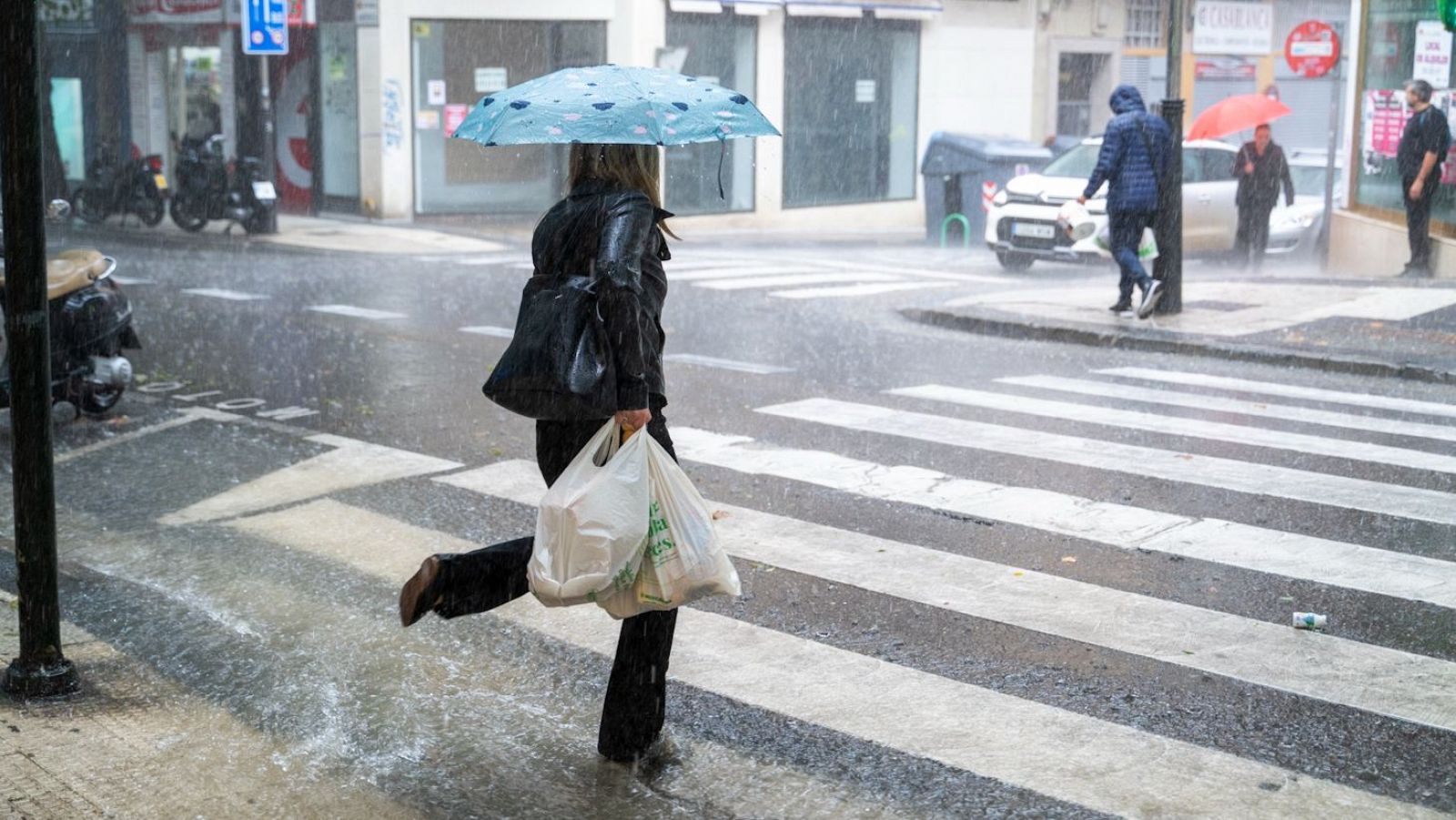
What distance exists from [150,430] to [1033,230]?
1216 centimetres

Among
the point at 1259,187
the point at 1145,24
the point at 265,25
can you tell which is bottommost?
the point at 1259,187

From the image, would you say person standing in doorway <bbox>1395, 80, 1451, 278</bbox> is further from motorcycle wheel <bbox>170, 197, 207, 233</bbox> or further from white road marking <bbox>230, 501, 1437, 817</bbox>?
motorcycle wheel <bbox>170, 197, 207, 233</bbox>

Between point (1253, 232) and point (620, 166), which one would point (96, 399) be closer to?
point (620, 166)

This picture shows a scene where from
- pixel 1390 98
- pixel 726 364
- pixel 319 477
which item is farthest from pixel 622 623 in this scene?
pixel 1390 98

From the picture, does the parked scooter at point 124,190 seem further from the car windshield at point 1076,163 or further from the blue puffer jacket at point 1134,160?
the blue puffer jacket at point 1134,160

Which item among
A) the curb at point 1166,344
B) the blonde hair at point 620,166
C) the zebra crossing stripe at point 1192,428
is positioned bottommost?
the zebra crossing stripe at point 1192,428

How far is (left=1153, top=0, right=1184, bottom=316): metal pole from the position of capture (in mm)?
13258

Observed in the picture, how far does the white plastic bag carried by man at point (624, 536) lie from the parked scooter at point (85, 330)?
5.79m

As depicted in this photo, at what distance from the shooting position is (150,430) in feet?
30.0

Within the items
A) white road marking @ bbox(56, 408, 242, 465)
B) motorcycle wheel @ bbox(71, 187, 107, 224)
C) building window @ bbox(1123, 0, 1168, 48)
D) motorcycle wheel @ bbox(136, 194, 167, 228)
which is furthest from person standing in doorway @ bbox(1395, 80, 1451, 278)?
motorcycle wheel @ bbox(71, 187, 107, 224)

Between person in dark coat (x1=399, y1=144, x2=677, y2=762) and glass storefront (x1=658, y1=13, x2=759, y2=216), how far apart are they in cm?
2162

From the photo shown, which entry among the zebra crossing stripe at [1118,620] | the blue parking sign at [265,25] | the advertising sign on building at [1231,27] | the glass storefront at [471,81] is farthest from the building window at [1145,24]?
the zebra crossing stripe at [1118,620]

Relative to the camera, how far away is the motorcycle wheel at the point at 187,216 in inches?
876

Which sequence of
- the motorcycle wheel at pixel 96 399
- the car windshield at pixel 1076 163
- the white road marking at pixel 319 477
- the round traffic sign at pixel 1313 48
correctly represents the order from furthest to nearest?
the round traffic sign at pixel 1313 48, the car windshield at pixel 1076 163, the motorcycle wheel at pixel 96 399, the white road marking at pixel 319 477
